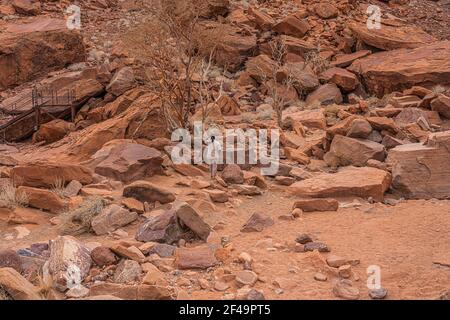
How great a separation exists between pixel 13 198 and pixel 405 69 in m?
14.2

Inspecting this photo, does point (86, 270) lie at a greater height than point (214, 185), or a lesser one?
greater

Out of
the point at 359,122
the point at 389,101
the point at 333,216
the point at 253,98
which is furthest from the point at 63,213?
the point at 253,98

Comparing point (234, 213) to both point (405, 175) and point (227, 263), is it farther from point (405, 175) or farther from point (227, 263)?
point (405, 175)

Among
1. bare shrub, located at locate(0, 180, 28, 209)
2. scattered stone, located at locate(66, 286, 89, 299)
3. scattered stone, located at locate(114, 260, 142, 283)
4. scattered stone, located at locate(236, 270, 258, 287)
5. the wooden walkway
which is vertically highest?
scattered stone, located at locate(236, 270, 258, 287)

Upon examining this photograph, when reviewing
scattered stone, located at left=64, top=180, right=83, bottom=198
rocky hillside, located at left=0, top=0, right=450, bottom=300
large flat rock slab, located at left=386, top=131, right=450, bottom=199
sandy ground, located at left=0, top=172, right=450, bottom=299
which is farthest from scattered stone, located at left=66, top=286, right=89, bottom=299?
large flat rock slab, located at left=386, top=131, right=450, bottom=199

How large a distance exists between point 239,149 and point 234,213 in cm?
256

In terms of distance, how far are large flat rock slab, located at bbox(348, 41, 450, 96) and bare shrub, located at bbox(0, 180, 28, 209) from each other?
13.8 m

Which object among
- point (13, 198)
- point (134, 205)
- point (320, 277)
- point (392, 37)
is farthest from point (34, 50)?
point (320, 277)

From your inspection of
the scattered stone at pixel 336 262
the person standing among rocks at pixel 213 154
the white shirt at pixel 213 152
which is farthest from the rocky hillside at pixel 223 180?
the white shirt at pixel 213 152

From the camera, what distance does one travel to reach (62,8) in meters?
24.7

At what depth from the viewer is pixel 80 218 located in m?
6.59

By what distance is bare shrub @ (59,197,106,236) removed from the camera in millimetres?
6430

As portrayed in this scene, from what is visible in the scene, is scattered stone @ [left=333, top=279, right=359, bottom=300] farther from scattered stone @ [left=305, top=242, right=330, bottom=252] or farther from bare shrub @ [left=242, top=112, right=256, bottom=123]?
bare shrub @ [left=242, top=112, right=256, bottom=123]

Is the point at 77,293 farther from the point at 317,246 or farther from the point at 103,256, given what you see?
the point at 317,246
